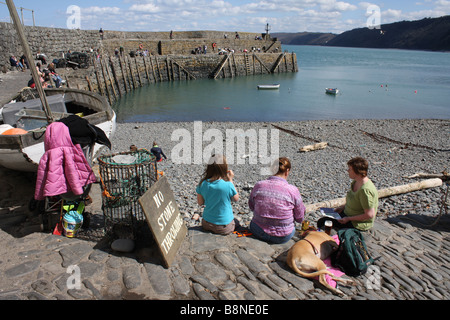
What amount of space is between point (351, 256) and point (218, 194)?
1.83 m

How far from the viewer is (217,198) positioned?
4.44 m

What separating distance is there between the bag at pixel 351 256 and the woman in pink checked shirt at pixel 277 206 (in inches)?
24.4

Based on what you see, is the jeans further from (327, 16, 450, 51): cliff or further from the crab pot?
(327, 16, 450, 51): cliff

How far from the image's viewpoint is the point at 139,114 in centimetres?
2572

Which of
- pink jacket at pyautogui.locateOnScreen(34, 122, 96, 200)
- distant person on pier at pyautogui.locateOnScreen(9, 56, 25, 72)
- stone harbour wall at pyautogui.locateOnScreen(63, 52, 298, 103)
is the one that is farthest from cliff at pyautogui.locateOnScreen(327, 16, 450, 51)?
pink jacket at pyautogui.locateOnScreen(34, 122, 96, 200)

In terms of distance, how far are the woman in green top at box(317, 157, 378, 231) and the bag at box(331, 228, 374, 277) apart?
57 cm

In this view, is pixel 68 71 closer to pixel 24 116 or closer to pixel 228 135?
pixel 228 135

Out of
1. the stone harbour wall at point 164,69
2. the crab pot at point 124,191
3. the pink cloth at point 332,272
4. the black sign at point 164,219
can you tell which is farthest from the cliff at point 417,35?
the black sign at point 164,219

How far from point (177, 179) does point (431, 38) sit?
186 metres

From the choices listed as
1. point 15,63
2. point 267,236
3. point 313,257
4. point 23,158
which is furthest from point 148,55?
point 313,257

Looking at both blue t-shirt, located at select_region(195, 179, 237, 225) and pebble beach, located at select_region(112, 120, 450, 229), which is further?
pebble beach, located at select_region(112, 120, 450, 229)

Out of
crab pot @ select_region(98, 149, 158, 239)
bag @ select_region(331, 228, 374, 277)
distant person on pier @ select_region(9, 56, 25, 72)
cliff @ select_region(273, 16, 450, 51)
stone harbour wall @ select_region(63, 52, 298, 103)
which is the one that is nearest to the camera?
bag @ select_region(331, 228, 374, 277)

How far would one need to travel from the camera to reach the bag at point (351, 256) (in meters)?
4.01

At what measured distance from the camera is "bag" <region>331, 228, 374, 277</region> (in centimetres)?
401
